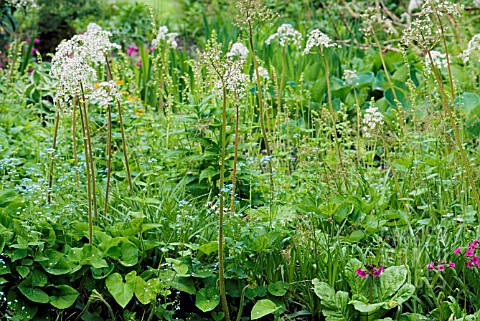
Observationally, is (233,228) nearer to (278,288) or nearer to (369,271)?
(278,288)

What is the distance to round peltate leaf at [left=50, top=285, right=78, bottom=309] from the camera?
2.51 m

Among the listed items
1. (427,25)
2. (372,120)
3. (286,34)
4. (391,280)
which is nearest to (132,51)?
(286,34)

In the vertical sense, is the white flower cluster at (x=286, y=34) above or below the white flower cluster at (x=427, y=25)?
below

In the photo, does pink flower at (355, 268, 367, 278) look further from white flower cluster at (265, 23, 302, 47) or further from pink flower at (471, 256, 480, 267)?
white flower cluster at (265, 23, 302, 47)

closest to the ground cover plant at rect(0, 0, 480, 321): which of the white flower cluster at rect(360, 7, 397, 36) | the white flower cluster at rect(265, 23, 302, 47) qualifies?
the white flower cluster at rect(360, 7, 397, 36)

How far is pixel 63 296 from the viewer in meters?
2.54

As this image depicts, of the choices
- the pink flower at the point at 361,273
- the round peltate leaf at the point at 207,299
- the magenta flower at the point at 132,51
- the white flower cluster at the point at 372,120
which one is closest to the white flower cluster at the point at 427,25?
the white flower cluster at the point at 372,120

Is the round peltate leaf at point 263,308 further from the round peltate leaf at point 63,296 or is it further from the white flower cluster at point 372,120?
the white flower cluster at point 372,120

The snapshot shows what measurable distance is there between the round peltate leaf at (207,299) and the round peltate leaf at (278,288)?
0.21m

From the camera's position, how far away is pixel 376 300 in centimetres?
253

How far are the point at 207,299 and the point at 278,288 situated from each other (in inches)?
11.0

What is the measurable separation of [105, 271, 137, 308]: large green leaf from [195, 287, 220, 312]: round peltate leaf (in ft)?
0.83

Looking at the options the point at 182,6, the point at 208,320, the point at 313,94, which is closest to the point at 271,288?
the point at 208,320

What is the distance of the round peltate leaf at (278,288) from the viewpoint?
2.59 meters
